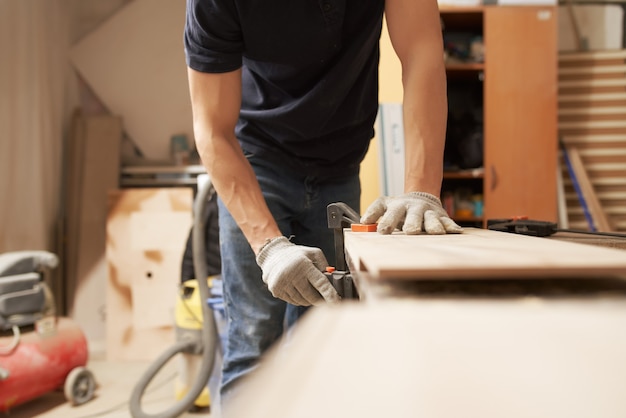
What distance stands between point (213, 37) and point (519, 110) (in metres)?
2.47

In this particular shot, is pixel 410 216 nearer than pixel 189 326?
Yes

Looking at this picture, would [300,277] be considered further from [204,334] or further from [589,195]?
[589,195]

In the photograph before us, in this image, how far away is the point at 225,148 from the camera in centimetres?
121

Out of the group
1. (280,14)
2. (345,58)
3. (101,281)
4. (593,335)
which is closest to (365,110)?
(345,58)

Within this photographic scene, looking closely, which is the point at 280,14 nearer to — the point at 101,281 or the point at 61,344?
the point at 61,344

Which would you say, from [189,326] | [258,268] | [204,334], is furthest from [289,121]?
[189,326]

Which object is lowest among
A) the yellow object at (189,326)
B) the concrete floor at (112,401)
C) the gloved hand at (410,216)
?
the concrete floor at (112,401)

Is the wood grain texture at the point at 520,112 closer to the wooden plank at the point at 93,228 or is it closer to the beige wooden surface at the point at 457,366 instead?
the wooden plank at the point at 93,228

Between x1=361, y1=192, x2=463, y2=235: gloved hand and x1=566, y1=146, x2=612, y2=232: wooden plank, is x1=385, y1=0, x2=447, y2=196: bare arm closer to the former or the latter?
x1=361, y1=192, x2=463, y2=235: gloved hand

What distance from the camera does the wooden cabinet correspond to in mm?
3121

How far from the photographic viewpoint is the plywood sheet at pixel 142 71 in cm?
371

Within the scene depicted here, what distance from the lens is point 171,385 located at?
275cm

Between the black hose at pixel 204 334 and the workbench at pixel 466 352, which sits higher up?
the workbench at pixel 466 352

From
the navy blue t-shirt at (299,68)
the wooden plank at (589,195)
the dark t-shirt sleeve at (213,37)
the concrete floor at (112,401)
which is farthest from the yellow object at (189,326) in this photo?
the wooden plank at (589,195)
